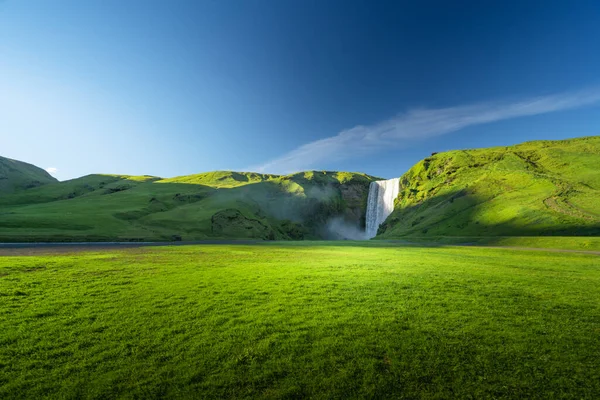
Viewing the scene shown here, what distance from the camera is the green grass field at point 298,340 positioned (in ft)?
22.0

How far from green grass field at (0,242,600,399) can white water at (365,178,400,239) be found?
131770 millimetres

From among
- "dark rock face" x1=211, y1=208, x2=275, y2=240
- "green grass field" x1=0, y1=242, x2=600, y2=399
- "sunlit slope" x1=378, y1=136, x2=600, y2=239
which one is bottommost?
"green grass field" x1=0, y1=242, x2=600, y2=399

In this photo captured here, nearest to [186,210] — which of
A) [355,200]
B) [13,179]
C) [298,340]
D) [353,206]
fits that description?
[353,206]

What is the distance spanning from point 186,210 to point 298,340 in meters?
108

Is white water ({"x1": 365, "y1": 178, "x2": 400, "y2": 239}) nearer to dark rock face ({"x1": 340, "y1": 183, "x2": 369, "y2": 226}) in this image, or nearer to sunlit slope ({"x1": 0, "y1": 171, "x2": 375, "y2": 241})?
dark rock face ({"x1": 340, "y1": 183, "x2": 369, "y2": 226})

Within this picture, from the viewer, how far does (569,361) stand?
777cm

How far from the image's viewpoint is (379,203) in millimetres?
151375

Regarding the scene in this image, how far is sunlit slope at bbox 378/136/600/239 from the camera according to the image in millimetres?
66438

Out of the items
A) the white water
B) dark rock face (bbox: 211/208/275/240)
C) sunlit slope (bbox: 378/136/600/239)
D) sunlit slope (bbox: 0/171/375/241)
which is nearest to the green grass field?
sunlit slope (bbox: 0/171/375/241)

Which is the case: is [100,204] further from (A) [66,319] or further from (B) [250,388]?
(B) [250,388]

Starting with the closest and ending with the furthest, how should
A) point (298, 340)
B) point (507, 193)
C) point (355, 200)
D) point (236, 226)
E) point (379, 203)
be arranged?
point (298, 340) → point (507, 193) → point (236, 226) → point (379, 203) → point (355, 200)

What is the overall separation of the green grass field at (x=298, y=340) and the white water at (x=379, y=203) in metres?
132

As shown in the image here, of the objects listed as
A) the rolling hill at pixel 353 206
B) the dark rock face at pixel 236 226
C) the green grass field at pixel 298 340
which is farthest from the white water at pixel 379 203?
the green grass field at pixel 298 340

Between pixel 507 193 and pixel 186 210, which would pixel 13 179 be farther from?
pixel 507 193
